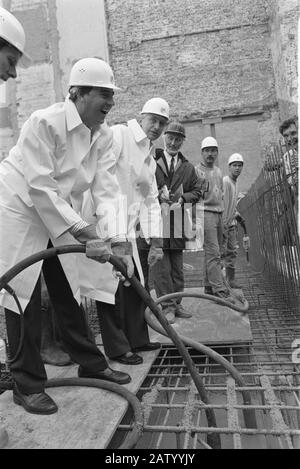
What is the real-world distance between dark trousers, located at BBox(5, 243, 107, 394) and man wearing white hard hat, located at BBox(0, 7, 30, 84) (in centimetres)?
96

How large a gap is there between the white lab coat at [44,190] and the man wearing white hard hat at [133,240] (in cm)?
37

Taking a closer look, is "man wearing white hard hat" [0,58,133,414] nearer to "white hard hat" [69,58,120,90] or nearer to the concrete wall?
"white hard hat" [69,58,120,90]

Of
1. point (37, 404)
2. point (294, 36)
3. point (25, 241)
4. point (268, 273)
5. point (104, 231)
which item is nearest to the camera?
point (37, 404)

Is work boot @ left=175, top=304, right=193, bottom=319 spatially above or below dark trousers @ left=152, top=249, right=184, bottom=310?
below

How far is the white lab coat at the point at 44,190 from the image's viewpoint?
7.09 ft

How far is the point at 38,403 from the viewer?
2.13 meters

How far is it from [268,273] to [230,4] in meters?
10.4

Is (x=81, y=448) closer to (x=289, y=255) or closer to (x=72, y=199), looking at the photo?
(x=72, y=199)

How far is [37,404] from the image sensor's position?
212 cm

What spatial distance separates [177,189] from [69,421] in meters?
2.62

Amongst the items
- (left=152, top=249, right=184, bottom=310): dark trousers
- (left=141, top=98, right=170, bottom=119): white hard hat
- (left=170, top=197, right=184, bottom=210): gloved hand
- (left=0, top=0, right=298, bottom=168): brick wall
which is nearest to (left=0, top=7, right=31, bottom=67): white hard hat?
(left=141, top=98, right=170, bottom=119): white hard hat

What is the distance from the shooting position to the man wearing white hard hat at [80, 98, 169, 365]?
286cm

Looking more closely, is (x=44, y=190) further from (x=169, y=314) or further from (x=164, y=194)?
(x=169, y=314)

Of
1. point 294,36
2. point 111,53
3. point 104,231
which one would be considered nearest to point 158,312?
point 104,231
